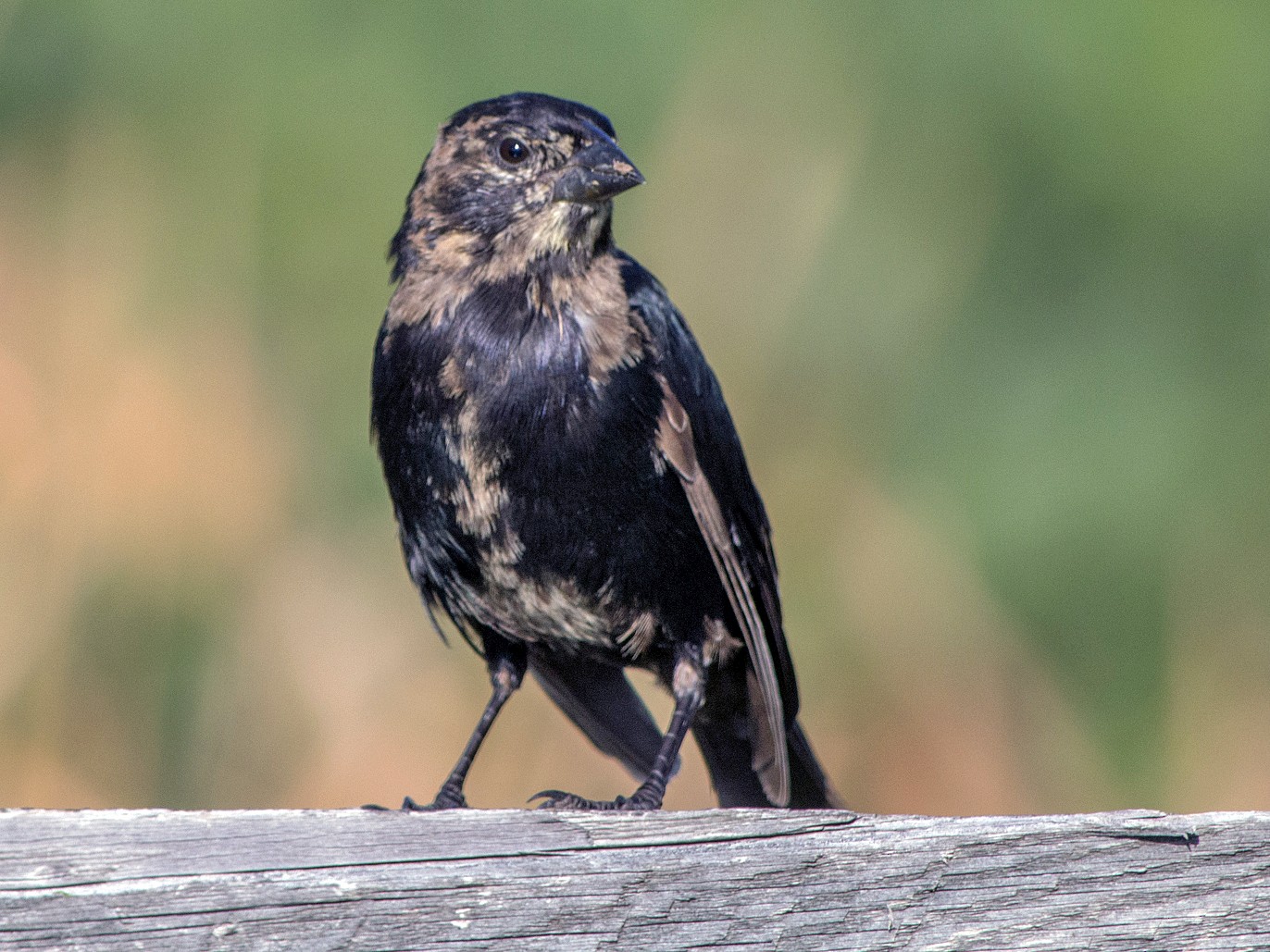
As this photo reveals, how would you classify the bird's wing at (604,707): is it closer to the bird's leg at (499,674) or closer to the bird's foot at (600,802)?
the bird's leg at (499,674)

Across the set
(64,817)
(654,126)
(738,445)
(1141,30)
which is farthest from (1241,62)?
(64,817)

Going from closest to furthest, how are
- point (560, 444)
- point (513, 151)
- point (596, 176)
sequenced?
point (560, 444) → point (596, 176) → point (513, 151)

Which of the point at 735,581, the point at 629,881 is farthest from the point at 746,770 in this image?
the point at 629,881

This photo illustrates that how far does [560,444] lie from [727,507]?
1.54 ft

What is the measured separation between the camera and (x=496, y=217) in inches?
134

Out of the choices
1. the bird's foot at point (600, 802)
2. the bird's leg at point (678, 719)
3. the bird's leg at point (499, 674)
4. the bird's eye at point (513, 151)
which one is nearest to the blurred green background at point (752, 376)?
the bird's leg at point (499, 674)

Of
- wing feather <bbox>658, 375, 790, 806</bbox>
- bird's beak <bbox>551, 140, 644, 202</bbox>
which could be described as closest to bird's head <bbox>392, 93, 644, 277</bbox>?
bird's beak <bbox>551, 140, 644, 202</bbox>

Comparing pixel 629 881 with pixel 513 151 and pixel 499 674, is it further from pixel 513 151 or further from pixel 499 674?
pixel 513 151

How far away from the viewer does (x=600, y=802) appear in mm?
3037

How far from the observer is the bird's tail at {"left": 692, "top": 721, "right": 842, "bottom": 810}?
372 cm

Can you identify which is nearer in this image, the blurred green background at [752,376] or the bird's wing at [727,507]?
the bird's wing at [727,507]

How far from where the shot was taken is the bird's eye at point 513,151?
11.3 feet

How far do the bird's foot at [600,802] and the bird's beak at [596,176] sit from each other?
1086 millimetres

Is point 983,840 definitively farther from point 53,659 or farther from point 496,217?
point 53,659
